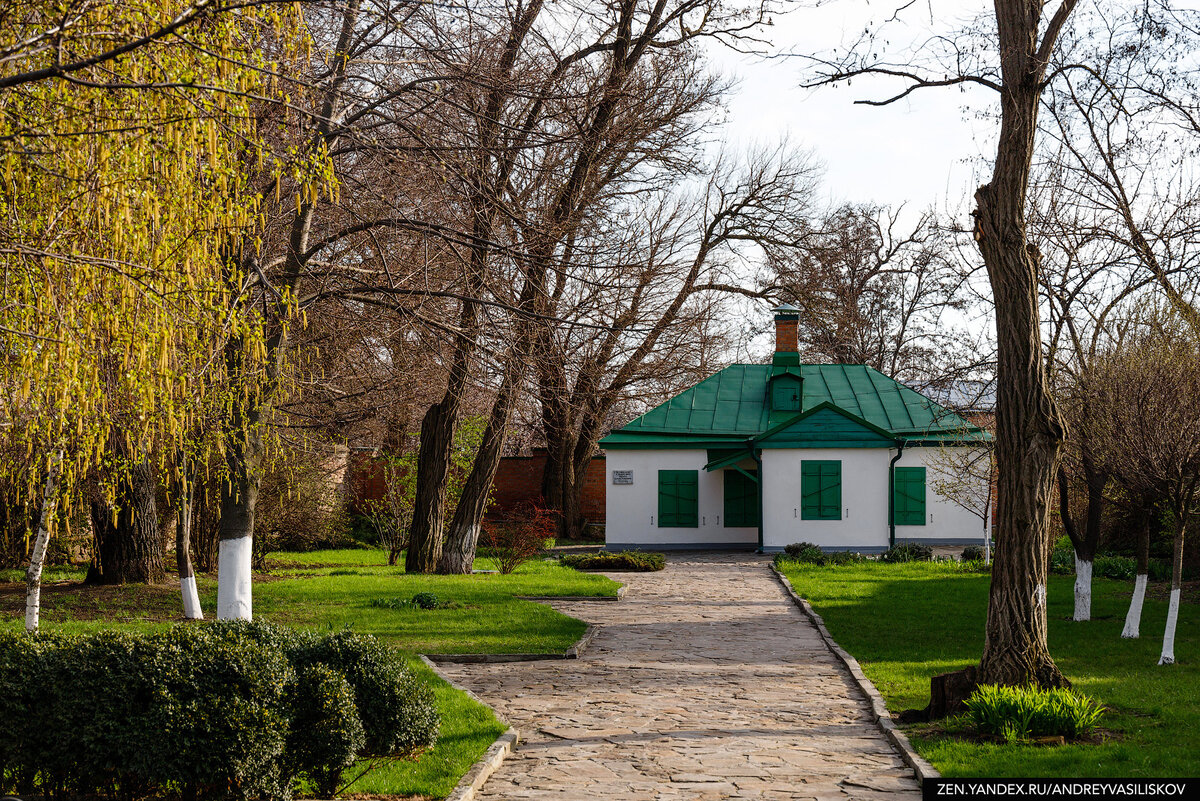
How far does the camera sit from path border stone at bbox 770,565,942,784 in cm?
728

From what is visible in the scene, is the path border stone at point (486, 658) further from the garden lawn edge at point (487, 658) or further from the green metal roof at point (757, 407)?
the green metal roof at point (757, 407)

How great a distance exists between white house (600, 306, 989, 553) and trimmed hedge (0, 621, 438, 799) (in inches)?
780

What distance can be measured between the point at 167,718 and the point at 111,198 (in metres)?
3.04

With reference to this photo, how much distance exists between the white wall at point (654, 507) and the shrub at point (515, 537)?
89.4 inches

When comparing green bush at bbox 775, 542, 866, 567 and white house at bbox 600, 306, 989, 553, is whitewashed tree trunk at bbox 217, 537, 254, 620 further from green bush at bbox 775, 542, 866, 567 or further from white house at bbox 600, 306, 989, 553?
white house at bbox 600, 306, 989, 553

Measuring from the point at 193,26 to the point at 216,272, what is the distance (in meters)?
2.48

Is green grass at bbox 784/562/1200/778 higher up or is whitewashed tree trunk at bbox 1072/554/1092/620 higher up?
whitewashed tree trunk at bbox 1072/554/1092/620

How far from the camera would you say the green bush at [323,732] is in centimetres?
651

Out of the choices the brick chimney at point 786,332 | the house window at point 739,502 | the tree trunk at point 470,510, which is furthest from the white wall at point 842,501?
the tree trunk at point 470,510

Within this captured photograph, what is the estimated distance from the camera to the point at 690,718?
9078 millimetres

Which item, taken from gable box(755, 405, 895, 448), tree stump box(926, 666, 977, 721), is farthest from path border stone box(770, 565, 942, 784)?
gable box(755, 405, 895, 448)

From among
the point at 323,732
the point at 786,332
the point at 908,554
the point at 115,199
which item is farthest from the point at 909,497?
the point at 115,199

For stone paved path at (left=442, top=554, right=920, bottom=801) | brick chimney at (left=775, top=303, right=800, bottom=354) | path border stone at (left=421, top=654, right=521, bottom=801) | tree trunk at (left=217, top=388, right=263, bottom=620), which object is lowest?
stone paved path at (left=442, top=554, right=920, bottom=801)

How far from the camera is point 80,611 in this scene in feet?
48.6
